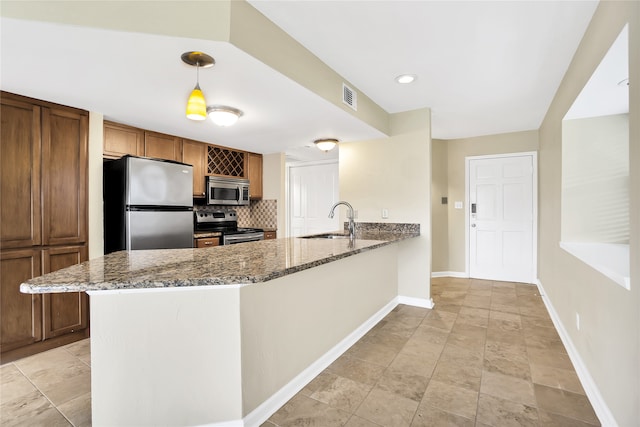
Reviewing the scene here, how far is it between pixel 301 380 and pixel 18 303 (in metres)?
2.25

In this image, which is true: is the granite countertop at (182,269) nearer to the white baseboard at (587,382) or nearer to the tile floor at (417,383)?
the tile floor at (417,383)

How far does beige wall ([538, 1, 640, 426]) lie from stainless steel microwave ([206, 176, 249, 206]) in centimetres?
383

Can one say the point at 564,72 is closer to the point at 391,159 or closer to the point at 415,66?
the point at 415,66

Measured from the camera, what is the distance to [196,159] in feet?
13.5

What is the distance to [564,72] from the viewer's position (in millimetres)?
2594

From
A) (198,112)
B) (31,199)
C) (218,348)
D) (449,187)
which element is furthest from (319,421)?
(449,187)

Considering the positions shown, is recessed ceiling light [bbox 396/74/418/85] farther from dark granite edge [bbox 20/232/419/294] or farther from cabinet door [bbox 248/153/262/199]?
cabinet door [bbox 248/153/262/199]

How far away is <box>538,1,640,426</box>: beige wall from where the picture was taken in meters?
1.27

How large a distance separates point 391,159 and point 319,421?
9.47ft

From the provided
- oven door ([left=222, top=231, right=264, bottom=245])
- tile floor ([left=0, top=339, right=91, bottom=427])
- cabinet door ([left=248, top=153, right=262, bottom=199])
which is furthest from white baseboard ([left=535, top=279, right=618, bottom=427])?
cabinet door ([left=248, top=153, right=262, bottom=199])

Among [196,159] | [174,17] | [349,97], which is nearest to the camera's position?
[174,17]

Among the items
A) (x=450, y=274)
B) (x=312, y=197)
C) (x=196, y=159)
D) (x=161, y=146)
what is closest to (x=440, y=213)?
(x=450, y=274)

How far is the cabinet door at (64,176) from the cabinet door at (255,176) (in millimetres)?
2434

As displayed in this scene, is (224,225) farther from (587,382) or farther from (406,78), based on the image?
(587,382)
